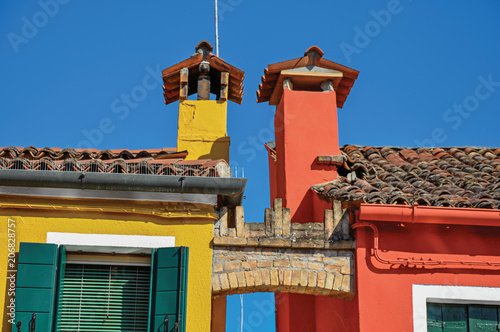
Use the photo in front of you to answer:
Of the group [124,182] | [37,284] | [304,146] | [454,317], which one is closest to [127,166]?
[124,182]

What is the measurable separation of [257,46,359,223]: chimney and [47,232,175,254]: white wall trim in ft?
7.27

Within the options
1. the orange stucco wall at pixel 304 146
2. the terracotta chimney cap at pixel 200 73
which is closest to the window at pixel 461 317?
the orange stucco wall at pixel 304 146

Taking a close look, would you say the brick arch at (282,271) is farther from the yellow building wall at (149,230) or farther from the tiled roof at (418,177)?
the tiled roof at (418,177)

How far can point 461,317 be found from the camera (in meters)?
8.16

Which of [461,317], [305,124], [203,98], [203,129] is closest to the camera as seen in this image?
[461,317]

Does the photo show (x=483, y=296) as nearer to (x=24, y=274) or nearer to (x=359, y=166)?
(x=359, y=166)

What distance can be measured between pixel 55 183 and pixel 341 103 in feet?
17.7

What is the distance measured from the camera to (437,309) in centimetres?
815

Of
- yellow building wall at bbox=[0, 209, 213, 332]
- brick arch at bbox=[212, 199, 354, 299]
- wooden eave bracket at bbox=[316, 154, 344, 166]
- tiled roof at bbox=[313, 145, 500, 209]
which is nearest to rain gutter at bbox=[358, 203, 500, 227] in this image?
tiled roof at bbox=[313, 145, 500, 209]

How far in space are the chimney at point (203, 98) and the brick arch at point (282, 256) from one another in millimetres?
2125

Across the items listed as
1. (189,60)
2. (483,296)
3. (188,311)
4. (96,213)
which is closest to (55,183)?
(96,213)

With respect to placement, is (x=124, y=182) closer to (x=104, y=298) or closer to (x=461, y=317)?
(x=104, y=298)

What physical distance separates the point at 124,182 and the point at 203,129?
276 cm

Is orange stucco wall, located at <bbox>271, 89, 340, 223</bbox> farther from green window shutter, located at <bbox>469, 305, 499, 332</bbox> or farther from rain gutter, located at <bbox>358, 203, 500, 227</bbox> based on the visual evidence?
green window shutter, located at <bbox>469, 305, 499, 332</bbox>
